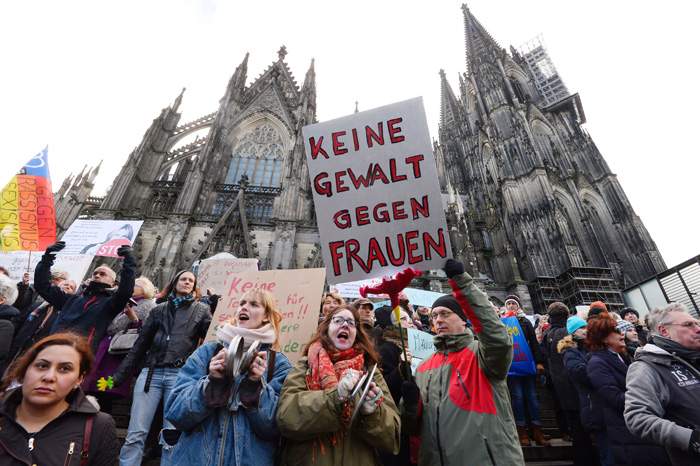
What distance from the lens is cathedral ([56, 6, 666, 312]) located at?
50.7ft

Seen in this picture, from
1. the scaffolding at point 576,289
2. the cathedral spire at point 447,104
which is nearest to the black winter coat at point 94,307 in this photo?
the scaffolding at point 576,289

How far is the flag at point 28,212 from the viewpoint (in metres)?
5.03

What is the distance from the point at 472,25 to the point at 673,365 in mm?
47015

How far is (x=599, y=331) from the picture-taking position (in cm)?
277

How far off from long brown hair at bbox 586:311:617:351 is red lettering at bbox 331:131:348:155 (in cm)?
267

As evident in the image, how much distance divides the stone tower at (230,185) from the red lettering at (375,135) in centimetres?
1217

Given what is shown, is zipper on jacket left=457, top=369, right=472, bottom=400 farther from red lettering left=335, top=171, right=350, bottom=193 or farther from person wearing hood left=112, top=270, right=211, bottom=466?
person wearing hood left=112, top=270, right=211, bottom=466

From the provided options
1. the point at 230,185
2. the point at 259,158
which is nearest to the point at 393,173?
the point at 230,185

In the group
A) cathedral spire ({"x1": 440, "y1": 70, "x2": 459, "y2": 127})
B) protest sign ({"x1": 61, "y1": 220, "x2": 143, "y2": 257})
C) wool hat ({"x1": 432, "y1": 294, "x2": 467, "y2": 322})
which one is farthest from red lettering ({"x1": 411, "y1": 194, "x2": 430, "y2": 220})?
Answer: cathedral spire ({"x1": 440, "y1": 70, "x2": 459, "y2": 127})

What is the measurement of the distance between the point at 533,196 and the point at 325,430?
78.9 feet

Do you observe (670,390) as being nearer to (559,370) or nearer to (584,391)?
(584,391)

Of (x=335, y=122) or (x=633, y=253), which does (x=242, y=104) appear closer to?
(x=335, y=122)

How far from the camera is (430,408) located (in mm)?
2111

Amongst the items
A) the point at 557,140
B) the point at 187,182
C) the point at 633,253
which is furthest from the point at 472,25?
the point at 187,182
